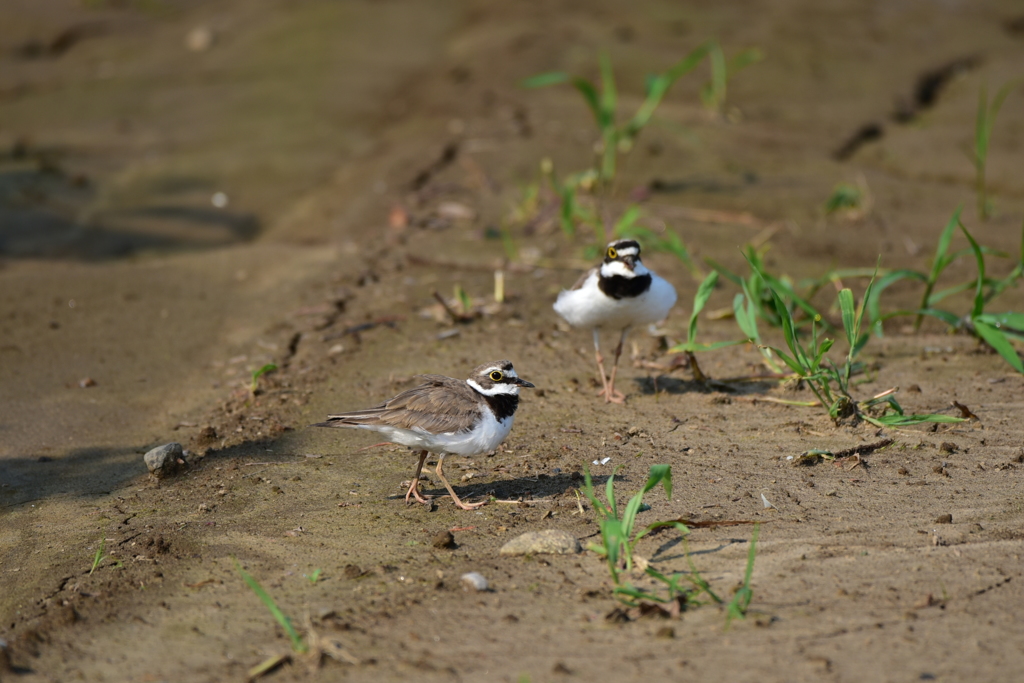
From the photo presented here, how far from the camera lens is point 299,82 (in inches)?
500

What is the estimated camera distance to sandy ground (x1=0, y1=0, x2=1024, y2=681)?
345cm

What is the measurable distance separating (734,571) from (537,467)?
1.43 m

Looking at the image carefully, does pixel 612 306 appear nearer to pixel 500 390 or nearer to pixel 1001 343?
pixel 500 390

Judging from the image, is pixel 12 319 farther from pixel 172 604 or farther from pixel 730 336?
pixel 730 336

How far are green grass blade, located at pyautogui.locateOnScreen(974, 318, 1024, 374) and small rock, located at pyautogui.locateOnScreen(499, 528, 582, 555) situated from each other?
277 cm

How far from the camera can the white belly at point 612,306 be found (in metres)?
5.88

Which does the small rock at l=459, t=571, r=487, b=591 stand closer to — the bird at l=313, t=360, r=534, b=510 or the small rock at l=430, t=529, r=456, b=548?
the small rock at l=430, t=529, r=456, b=548

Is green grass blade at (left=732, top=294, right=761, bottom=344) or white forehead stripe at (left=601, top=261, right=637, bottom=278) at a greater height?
white forehead stripe at (left=601, top=261, right=637, bottom=278)

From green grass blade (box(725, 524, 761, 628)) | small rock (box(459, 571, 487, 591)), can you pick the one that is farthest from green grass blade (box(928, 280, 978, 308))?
small rock (box(459, 571, 487, 591))

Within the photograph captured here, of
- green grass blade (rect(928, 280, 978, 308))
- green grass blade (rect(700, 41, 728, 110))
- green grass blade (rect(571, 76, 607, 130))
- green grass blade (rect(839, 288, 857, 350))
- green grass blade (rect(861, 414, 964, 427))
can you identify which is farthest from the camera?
green grass blade (rect(700, 41, 728, 110))

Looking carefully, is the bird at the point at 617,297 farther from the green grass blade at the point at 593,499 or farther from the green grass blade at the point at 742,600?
the green grass blade at the point at 742,600

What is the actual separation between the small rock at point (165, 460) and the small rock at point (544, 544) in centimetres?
192

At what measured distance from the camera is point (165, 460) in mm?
4848

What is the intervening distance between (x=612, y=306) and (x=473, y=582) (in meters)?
2.57
